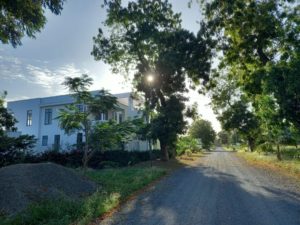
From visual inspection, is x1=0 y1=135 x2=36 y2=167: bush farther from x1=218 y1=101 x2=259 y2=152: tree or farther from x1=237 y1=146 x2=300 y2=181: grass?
x1=218 y1=101 x2=259 y2=152: tree

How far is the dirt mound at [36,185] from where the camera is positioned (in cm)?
922

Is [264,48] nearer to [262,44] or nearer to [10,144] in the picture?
[262,44]

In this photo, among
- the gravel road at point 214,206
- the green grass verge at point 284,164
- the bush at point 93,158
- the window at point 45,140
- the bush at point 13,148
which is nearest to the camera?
the gravel road at point 214,206

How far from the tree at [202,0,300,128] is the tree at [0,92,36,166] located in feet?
50.7

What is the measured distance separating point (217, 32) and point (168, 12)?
21.7ft

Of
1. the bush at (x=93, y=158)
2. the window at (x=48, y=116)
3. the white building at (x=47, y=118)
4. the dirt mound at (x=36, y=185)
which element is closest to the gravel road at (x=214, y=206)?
the dirt mound at (x=36, y=185)

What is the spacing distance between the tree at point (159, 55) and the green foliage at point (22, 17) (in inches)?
528

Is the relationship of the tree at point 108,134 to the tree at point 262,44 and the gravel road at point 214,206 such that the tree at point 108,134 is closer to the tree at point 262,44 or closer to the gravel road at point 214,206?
the gravel road at point 214,206

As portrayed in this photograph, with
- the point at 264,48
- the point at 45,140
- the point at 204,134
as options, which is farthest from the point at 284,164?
the point at 204,134

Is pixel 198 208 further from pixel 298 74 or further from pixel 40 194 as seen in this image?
pixel 298 74

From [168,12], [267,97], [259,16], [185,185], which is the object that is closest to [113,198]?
[185,185]

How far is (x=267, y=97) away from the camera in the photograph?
1898 cm

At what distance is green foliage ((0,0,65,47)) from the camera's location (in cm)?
864

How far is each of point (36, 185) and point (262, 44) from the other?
16.1 m
